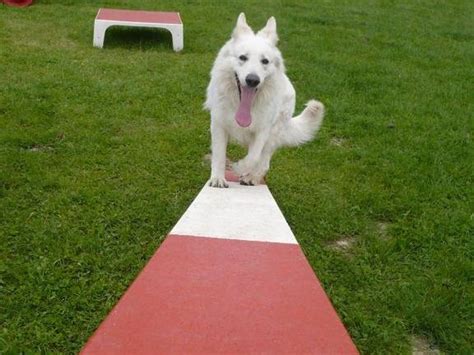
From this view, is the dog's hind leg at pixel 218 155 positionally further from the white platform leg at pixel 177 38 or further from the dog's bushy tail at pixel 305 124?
the white platform leg at pixel 177 38

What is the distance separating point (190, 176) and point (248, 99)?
1.09m

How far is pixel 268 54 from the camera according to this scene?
4047 millimetres

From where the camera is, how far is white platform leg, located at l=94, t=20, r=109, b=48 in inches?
325

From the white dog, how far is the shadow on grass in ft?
14.9

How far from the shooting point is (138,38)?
29.9ft

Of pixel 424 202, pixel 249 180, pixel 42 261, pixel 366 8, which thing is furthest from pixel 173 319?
pixel 366 8

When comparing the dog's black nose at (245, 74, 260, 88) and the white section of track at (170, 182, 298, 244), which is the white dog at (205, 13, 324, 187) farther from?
the white section of track at (170, 182, 298, 244)

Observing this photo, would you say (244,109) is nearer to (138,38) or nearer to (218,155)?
(218,155)

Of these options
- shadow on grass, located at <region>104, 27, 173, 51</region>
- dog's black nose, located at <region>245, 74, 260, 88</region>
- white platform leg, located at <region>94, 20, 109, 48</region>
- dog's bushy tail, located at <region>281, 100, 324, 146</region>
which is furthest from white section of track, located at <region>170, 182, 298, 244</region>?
shadow on grass, located at <region>104, 27, 173, 51</region>

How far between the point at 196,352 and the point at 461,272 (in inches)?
91.6

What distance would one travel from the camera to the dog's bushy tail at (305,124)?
15.8 feet

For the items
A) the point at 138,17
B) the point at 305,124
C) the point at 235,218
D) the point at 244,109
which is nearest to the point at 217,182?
the point at 244,109

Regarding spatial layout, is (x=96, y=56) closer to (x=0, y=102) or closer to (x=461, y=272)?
(x=0, y=102)

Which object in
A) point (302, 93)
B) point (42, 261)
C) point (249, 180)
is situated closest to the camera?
point (42, 261)
